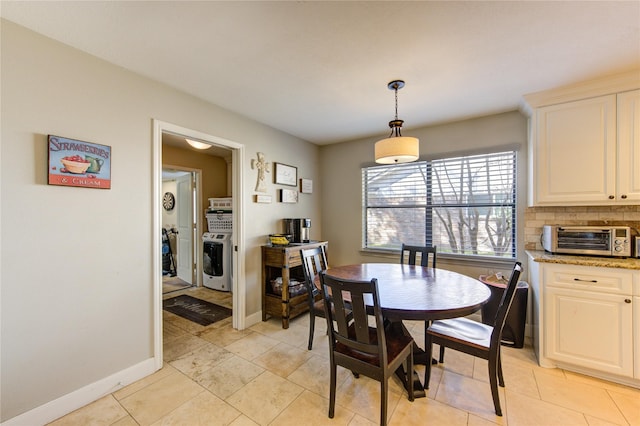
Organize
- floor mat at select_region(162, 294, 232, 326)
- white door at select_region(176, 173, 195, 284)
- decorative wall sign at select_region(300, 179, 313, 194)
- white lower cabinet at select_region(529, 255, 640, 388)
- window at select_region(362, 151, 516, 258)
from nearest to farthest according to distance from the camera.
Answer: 1. white lower cabinet at select_region(529, 255, 640, 388)
2. window at select_region(362, 151, 516, 258)
3. floor mat at select_region(162, 294, 232, 326)
4. decorative wall sign at select_region(300, 179, 313, 194)
5. white door at select_region(176, 173, 195, 284)

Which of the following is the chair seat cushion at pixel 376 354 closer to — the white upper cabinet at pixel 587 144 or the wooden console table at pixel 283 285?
the wooden console table at pixel 283 285

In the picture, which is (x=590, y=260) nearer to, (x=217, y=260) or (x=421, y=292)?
(x=421, y=292)

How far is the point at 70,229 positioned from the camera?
1.79 m

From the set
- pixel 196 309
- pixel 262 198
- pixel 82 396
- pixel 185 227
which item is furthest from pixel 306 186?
pixel 82 396

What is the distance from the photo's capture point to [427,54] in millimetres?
1872

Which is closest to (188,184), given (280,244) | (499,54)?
(280,244)

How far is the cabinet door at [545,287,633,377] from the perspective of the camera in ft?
6.39

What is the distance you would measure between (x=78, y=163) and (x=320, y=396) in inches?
93.2

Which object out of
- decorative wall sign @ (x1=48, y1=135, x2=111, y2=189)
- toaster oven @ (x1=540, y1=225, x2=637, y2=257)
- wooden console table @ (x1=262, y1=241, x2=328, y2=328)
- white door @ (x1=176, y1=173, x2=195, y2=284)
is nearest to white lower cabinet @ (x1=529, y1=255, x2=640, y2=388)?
toaster oven @ (x1=540, y1=225, x2=637, y2=257)

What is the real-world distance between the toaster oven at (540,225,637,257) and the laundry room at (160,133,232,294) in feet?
13.7

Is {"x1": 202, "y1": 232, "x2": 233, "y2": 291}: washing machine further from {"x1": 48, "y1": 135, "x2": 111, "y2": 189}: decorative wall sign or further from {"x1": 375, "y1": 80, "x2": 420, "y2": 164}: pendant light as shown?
{"x1": 375, "y1": 80, "x2": 420, "y2": 164}: pendant light

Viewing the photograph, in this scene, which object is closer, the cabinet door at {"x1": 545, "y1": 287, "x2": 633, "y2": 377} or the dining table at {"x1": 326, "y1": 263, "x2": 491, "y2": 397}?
the dining table at {"x1": 326, "y1": 263, "x2": 491, "y2": 397}

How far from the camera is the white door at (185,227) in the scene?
489 centimetres

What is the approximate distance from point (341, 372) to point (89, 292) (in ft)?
6.57
